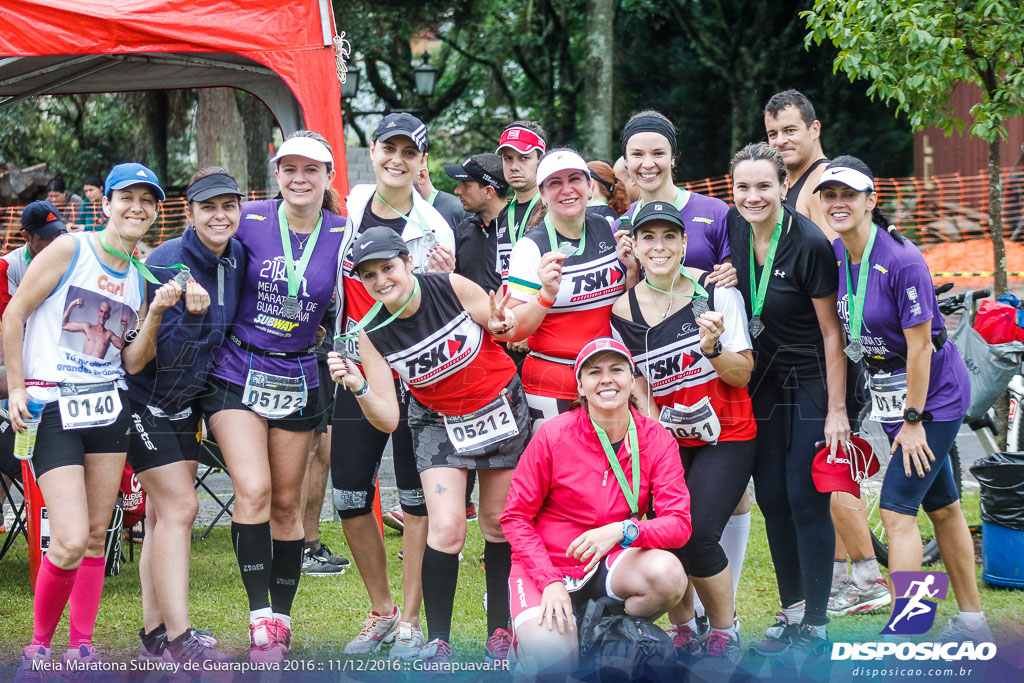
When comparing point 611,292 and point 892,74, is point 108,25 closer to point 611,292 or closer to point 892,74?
point 611,292

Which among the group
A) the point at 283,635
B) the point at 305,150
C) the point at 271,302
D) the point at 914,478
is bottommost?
the point at 283,635

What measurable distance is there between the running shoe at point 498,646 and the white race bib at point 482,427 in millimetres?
764

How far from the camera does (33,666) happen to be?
3.86 metres

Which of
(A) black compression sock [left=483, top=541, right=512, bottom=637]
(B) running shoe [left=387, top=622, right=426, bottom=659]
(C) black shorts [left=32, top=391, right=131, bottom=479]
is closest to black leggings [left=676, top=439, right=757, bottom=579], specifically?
(A) black compression sock [left=483, top=541, right=512, bottom=637]

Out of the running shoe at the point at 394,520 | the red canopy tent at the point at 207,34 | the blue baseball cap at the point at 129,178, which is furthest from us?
the running shoe at the point at 394,520

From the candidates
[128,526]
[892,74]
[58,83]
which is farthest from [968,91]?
[128,526]

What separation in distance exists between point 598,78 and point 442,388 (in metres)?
13.5

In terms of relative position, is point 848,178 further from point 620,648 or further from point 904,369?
point 620,648

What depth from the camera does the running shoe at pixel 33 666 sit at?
381cm

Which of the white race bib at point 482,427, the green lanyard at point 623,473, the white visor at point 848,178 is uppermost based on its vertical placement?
the white visor at point 848,178

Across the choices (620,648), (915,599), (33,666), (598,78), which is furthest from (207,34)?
(598,78)

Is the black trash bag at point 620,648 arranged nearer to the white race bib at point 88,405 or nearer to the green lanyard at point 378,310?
the green lanyard at point 378,310

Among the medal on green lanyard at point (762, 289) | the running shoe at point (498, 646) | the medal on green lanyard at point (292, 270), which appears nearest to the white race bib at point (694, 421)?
the medal on green lanyard at point (762, 289)

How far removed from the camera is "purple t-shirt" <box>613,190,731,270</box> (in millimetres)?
4238
